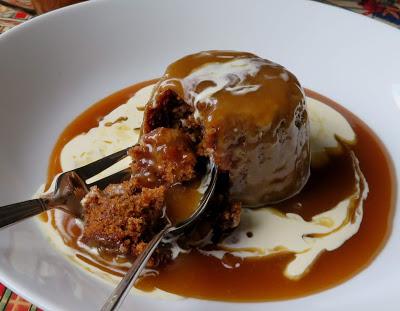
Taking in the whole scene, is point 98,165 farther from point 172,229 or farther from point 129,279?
point 129,279

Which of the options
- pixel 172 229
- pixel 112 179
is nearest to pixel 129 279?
pixel 172 229

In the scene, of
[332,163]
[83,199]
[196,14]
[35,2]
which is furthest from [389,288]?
[35,2]

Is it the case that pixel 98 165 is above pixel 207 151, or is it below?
below

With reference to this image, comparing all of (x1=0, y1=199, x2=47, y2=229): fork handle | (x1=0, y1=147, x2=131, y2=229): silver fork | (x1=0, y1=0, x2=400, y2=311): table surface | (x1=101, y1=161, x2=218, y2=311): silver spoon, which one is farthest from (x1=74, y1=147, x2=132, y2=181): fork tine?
(x1=0, y1=0, x2=400, y2=311): table surface

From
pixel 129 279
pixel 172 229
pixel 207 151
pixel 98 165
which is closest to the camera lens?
pixel 129 279

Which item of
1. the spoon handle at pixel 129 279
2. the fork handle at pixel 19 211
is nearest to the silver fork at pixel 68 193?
the fork handle at pixel 19 211
